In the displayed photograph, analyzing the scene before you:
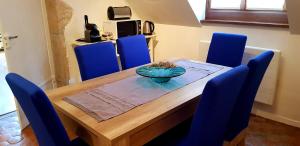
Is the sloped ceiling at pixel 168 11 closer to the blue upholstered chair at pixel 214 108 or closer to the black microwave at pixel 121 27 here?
the black microwave at pixel 121 27

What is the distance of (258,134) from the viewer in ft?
7.69

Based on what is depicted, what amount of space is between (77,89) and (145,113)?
0.58m

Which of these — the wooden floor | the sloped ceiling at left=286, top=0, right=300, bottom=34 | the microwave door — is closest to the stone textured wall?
the microwave door

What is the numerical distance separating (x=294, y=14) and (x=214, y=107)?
1.58 m

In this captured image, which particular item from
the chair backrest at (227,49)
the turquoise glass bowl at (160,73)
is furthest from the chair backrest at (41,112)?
the chair backrest at (227,49)

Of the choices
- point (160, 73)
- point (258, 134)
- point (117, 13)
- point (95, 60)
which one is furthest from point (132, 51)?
point (258, 134)

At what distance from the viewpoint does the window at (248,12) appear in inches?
96.7

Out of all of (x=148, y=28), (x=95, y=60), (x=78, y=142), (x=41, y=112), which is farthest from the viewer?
(x=148, y=28)

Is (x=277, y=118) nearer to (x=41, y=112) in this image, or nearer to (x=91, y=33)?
(x=91, y=33)

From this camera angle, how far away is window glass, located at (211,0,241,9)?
279 cm

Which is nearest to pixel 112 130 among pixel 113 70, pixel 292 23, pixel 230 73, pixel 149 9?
pixel 230 73

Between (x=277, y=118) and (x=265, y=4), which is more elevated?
(x=265, y=4)

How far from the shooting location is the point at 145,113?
1274 mm

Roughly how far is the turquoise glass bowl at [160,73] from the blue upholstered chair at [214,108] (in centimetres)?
53
